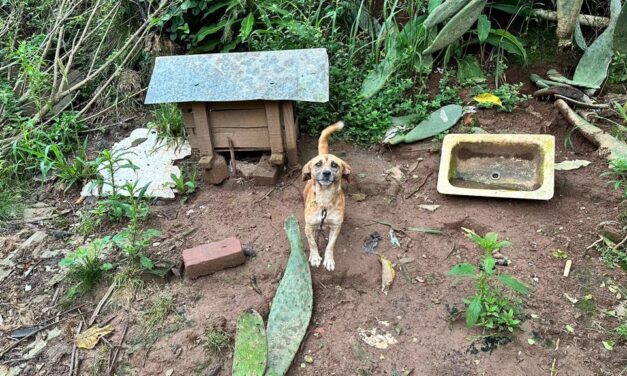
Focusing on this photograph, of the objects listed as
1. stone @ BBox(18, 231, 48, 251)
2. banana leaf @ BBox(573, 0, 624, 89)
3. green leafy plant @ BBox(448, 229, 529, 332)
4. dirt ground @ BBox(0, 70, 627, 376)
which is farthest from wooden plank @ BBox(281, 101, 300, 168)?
banana leaf @ BBox(573, 0, 624, 89)

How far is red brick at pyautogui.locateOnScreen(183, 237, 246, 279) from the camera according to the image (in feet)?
8.87

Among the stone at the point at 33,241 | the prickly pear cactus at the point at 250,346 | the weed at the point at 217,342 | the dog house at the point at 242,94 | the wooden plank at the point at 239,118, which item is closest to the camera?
the prickly pear cactus at the point at 250,346

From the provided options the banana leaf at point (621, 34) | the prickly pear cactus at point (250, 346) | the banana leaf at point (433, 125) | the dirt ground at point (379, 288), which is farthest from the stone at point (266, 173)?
the banana leaf at point (621, 34)

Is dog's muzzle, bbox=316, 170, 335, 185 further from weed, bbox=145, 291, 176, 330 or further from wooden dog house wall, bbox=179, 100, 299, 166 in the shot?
weed, bbox=145, 291, 176, 330

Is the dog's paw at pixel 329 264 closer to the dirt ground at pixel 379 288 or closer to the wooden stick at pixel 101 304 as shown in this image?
the dirt ground at pixel 379 288

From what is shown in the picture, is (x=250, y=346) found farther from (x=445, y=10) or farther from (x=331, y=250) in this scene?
(x=445, y=10)

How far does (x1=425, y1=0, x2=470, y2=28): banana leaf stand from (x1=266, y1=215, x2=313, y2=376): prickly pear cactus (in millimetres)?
2174

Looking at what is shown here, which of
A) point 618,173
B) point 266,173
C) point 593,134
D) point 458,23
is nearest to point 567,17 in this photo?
point 458,23

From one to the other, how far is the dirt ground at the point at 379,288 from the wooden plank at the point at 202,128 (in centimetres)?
30

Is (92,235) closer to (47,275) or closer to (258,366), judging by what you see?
(47,275)

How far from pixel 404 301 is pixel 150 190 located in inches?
80.3

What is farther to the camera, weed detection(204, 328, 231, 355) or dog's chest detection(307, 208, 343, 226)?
dog's chest detection(307, 208, 343, 226)

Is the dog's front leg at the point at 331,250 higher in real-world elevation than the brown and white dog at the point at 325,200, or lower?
lower

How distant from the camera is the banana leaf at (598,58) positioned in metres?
3.79
